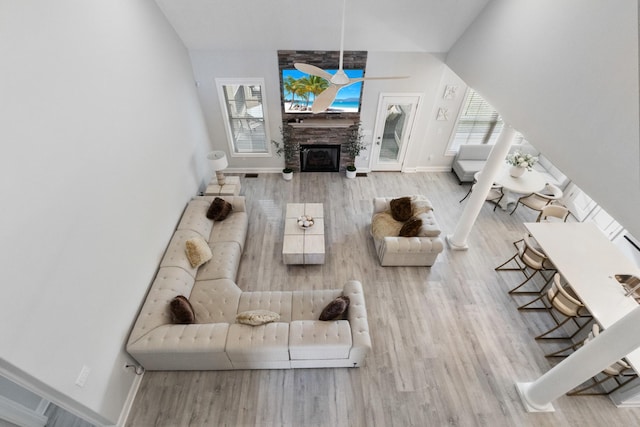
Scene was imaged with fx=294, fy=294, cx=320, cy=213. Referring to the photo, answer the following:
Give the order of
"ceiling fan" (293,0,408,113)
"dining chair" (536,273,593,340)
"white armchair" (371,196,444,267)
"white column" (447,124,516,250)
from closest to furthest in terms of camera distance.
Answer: "ceiling fan" (293,0,408,113), "dining chair" (536,273,593,340), "white column" (447,124,516,250), "white armchair" (371,196,444,267)

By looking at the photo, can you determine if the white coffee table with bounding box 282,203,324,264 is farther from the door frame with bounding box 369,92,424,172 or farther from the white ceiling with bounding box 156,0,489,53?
the white ceiling with bounding box 156,0,489,53

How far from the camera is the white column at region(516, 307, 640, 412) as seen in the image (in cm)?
250

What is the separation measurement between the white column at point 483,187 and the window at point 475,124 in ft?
8.25

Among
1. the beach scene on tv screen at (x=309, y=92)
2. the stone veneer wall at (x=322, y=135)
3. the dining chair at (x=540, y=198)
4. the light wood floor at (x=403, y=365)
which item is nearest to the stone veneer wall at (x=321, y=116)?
the stone veneer wall at (x=322, y=135)

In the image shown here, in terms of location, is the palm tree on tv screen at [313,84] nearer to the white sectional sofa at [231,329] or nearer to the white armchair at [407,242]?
the white armchair at [407,242]

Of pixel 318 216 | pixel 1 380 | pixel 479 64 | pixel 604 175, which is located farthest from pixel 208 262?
pixel 479 64

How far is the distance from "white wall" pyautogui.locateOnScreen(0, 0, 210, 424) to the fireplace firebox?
3.36 metres

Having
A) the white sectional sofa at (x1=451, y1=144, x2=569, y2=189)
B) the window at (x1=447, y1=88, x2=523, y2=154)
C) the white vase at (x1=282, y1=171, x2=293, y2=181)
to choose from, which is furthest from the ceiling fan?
the white sectional sofa at (x1=451, y1=144, x2=569, y2=189)

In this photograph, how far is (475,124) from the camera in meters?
6.88

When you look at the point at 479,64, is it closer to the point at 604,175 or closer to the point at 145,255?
the point at 604,175

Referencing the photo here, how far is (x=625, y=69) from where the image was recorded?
232cm

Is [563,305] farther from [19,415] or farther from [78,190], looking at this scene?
[19,415]

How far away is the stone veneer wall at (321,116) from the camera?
18.6 ft

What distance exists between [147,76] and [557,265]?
249 inches
